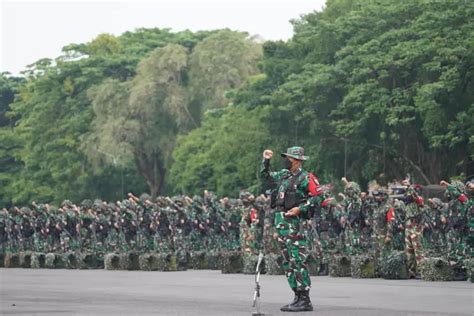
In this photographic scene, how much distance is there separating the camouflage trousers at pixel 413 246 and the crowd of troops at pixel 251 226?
0.06 feet

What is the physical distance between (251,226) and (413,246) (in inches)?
273

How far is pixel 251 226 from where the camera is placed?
33438mm

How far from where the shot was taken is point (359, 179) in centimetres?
5622

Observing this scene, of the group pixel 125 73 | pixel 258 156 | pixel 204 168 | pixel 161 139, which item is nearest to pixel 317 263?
pixel 258 156

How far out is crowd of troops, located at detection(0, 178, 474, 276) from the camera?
2738 centimetres

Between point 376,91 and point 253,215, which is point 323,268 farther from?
point 376,91

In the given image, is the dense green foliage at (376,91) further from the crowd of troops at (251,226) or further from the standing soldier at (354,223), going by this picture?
the standing soldier at (354,223)

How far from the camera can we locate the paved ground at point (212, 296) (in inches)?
746

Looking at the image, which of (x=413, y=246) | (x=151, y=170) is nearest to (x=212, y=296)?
(x=413, y=246)

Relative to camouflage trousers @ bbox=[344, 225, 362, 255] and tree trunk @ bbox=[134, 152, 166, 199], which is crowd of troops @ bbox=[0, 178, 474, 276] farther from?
tree trunk @ bbox=[134, 152, 166, 199]

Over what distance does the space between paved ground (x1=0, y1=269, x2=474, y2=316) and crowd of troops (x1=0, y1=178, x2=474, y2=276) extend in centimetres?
148

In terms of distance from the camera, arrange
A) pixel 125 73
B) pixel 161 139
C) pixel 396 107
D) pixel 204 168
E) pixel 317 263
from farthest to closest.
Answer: pixel 125 73 → pixel 161 139 → pixel 204 168 → pixel 396 107 → pixel 317 263

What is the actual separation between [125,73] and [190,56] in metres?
7.11

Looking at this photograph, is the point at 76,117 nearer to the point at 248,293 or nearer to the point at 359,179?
the point at 359,179
